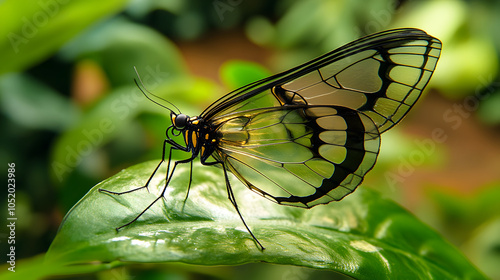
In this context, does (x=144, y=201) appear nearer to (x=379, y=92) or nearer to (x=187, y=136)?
(x=187, y=136)

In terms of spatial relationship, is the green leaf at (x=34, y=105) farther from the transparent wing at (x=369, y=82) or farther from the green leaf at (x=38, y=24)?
the transparent wing at (x=369, y=82)

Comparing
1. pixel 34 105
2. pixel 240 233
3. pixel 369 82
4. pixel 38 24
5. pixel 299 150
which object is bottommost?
pixel 240 233

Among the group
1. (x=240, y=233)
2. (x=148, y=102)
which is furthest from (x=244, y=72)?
(x=240, y=233)

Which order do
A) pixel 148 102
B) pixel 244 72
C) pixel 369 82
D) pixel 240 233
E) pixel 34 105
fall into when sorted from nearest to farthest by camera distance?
pixel 240 233
pixel 369 82
pixel 244 72
pixel 148 102
pixel 34 105

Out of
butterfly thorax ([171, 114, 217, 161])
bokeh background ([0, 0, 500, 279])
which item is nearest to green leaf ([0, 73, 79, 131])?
bokeh background ([0, 0, 500, 279])

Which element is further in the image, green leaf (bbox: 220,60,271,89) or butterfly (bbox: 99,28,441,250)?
green leaf (bbox: 220,60,271,89)

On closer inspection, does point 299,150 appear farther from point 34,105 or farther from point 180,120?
point 34,105

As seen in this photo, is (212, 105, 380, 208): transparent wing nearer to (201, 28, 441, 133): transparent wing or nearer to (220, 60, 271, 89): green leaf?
(201, 28, 441, 133): transparent wing
